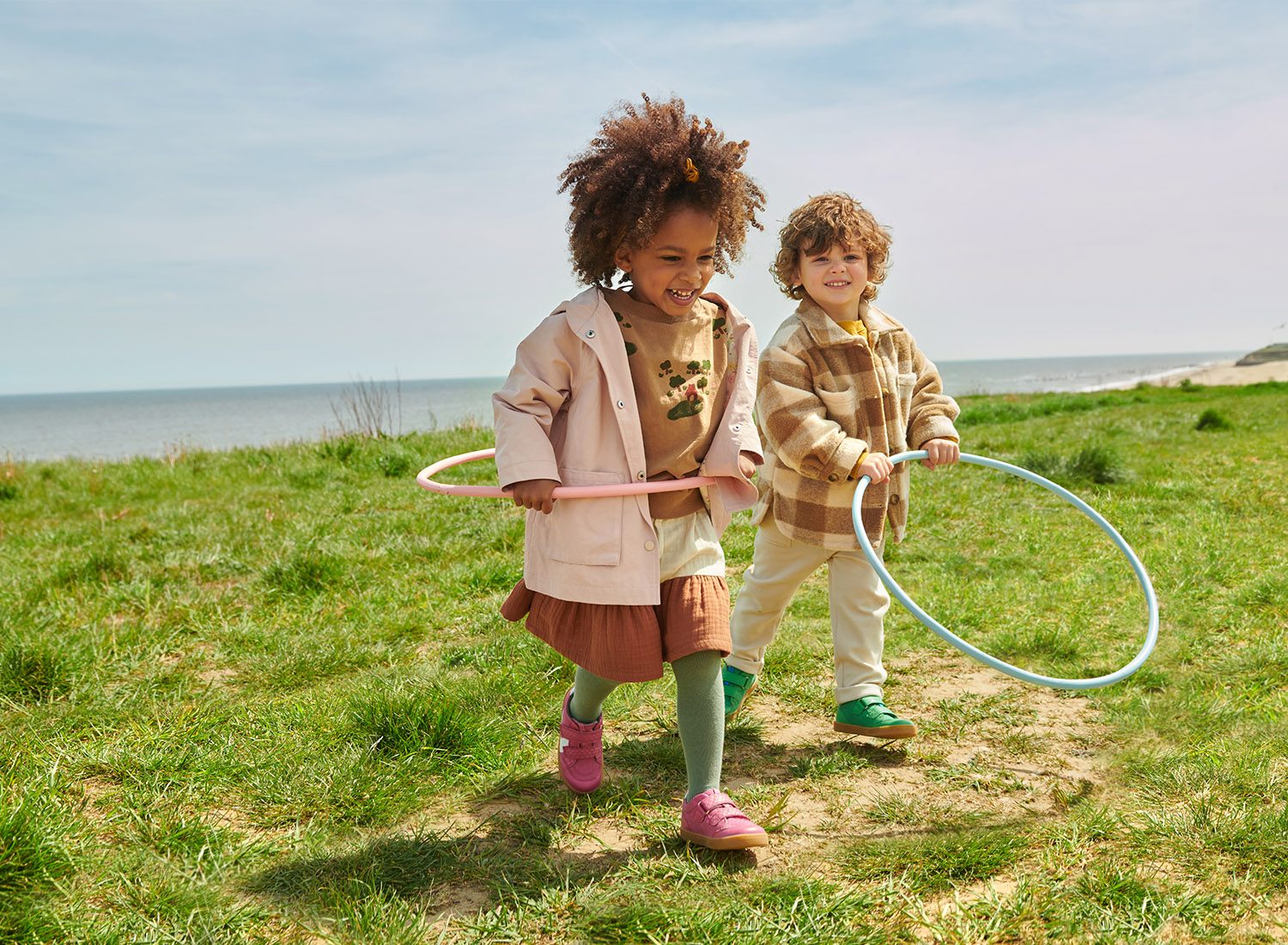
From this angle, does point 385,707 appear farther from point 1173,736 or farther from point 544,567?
point 1173,736

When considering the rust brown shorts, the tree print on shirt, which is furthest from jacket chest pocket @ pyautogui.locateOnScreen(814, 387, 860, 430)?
the rust brown shorts

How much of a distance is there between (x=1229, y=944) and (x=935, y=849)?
2.35 feet

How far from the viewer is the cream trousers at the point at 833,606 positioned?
3.80 metres

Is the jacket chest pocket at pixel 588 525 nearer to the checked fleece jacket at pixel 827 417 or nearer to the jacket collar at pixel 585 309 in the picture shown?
the jacket collar at pixel 585 309

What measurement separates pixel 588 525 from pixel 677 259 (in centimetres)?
83

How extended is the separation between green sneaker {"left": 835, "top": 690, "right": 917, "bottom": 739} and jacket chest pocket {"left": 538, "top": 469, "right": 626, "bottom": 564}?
1302 millimetres

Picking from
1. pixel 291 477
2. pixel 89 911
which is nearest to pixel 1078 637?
pixel 89 911

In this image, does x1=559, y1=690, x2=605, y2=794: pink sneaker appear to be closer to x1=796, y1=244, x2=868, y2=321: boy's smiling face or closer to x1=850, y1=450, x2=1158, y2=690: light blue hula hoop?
x1=850, y1=450, x2=1158, y2=690: light blue hula hoop

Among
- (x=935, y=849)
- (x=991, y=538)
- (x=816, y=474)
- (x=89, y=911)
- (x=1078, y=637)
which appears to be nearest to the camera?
(x=89, y=911)

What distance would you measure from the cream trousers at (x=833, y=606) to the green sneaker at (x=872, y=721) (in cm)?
3

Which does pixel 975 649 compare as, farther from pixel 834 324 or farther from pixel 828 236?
pixel 828 236

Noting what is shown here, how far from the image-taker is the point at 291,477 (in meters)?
9.31

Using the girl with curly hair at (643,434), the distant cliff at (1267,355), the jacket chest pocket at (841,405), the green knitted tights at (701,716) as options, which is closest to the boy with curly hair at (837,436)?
the jacket chest pocket at (841,405)

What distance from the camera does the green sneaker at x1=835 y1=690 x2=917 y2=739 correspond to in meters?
3.61
